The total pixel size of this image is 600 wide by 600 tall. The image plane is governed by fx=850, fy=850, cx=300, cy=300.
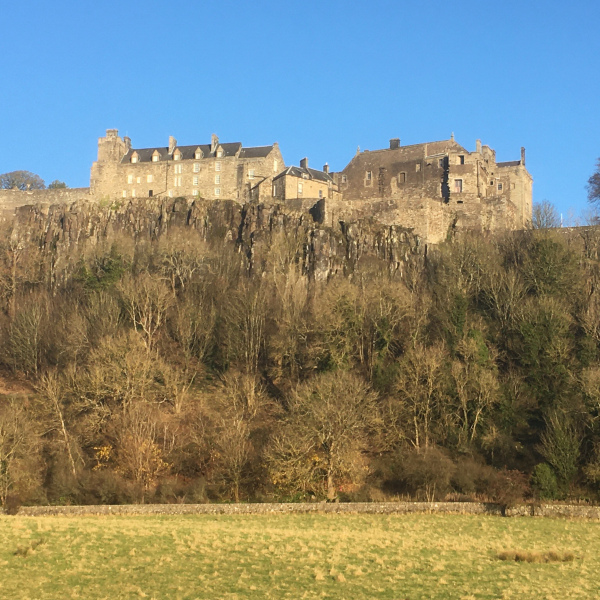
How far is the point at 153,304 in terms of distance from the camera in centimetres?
5050

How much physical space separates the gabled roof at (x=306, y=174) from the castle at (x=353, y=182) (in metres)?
0.11

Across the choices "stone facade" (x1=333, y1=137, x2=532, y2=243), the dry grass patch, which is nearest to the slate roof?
"stone facade" (x1=333, y1=137, x2=532, y2=243)

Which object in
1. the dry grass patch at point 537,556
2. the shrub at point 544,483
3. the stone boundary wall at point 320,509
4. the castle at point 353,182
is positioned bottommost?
the dry grass patch at point 537,556

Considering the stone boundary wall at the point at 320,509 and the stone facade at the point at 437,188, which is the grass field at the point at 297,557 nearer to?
the stone boundary wall at the point at 320,509

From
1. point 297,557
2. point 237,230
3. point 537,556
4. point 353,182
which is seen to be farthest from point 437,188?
point 297,557

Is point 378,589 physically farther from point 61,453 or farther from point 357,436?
point 61,453

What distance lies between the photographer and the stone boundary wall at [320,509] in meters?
30.3

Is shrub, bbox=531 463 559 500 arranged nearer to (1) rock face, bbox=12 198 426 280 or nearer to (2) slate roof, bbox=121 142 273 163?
(1) rock face, bbox=12 198 426 280

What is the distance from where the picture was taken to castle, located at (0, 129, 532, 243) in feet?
204

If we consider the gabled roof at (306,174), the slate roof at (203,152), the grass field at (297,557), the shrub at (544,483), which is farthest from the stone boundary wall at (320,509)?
the slate roof at (203,152)

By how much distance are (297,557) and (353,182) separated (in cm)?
5013

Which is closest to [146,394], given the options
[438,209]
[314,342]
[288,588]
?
[314,342]

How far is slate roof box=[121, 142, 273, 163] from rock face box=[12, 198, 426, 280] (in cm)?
932

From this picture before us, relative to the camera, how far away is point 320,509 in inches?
1207
